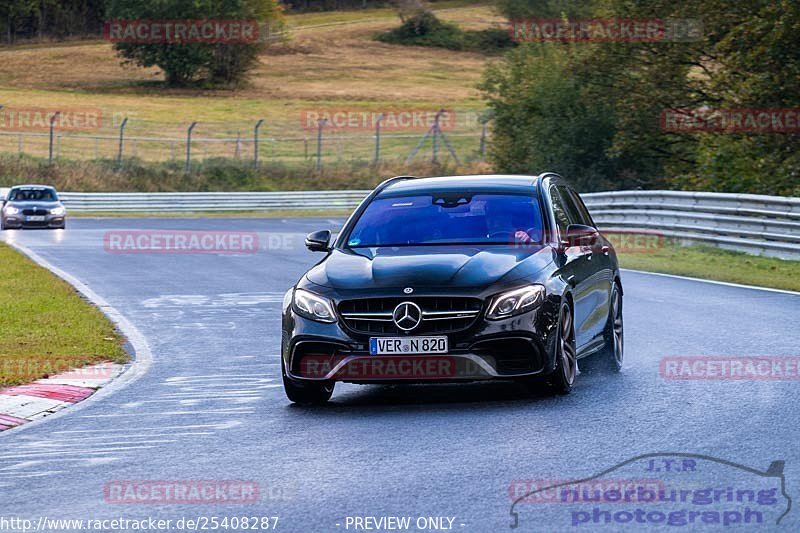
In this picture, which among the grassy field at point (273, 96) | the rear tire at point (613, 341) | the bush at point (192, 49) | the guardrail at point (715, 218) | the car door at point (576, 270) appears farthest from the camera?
the bush at point (192, 49)

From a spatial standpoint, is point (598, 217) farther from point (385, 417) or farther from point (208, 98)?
point (208, 98)

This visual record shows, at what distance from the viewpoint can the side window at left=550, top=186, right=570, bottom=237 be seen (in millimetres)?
11266

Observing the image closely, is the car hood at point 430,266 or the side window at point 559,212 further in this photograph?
the side window at point 559,212

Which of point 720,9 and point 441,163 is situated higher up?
point 720,9

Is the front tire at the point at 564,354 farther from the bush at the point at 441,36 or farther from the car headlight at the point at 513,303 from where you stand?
the bush at the point at 441,36

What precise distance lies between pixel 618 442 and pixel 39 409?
4.46 metres

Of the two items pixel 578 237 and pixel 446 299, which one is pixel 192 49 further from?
pixel 446 299

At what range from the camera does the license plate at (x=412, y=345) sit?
31.4 feet

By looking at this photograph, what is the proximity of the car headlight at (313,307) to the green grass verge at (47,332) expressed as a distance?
111 inches

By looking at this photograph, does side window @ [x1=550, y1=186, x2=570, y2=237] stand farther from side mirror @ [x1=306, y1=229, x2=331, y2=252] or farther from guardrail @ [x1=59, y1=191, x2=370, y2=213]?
guardrail @ [x1=59, y1=191, x2=370, y2=213]

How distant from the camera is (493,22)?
113m

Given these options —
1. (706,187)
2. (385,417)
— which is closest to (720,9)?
(706,187)

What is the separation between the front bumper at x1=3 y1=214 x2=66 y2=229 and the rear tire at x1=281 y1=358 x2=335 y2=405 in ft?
99.9

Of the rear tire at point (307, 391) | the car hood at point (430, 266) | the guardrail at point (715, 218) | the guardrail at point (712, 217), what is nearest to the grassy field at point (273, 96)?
the guardrail at point (712, 217)
